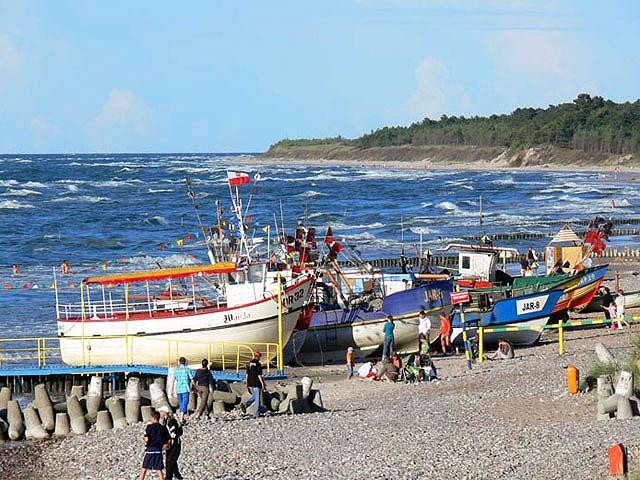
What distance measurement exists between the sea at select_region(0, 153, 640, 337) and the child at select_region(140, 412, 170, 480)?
42.7 feet

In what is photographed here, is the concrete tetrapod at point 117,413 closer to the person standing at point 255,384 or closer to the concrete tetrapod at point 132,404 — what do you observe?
the concrete tetrapod at point 132,404

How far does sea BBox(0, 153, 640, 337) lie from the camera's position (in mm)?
49719

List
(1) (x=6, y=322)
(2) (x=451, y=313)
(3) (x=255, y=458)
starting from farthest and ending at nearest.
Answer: (1) (x=6, y=322) < (2) (x=451, y=313) < (3) (x=255, y=458)

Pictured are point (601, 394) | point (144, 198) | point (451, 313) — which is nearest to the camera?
point (601, 394)

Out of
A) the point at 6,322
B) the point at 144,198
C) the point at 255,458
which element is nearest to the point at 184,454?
the point at 255,458

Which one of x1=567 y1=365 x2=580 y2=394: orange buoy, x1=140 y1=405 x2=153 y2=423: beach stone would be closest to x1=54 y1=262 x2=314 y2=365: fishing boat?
x1=140 y1=405 x2=153 y2=423: beach stone

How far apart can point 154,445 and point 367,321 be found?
48.9 feet

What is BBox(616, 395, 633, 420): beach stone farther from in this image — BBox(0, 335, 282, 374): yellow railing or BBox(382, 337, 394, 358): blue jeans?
BBox(0, 335, 282, 374): yellow railing

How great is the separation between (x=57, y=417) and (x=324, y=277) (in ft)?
38.8

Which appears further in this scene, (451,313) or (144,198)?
(144,198)

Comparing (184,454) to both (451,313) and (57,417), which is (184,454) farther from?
(451,313)

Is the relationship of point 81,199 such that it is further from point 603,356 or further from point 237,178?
point 603,356

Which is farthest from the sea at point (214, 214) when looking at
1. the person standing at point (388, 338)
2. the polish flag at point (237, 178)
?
the person standing at point (388, 338)

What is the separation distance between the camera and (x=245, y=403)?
2158cm
